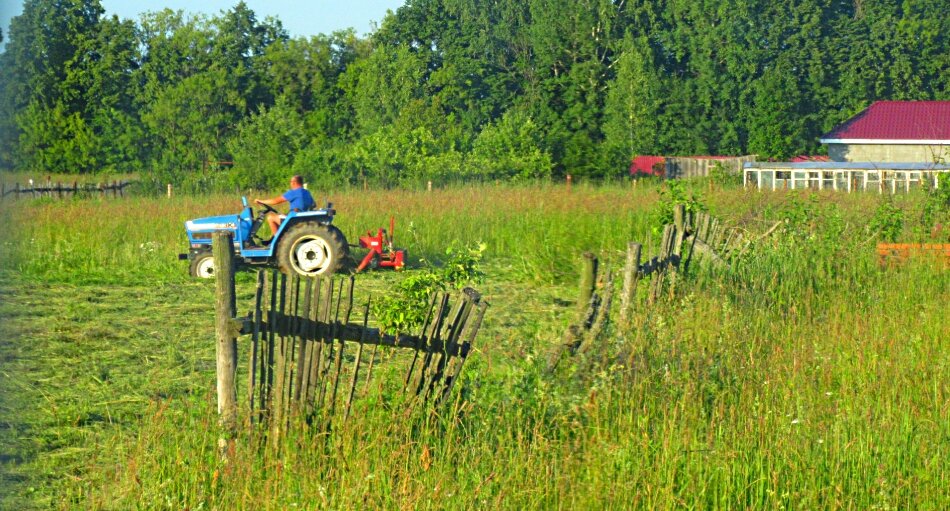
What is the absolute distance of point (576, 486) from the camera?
14.0 feet

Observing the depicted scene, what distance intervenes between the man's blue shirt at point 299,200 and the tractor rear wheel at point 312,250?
296mm

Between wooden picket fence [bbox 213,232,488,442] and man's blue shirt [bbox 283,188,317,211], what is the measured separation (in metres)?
8.16

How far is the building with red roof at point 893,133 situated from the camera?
47.4 meters

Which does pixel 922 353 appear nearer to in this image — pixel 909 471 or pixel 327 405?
pixel 909 471

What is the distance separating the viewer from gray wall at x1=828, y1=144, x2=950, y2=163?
1887 inches

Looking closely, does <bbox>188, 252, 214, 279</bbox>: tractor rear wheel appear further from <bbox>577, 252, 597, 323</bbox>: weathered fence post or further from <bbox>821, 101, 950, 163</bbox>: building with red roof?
<bbox>821, 101, 950, 163</bbox>: building with red roof

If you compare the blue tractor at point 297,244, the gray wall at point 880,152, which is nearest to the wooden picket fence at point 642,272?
the blue tractor at point 297,244

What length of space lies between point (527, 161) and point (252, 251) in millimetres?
29786

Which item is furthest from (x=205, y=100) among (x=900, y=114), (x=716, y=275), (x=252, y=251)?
(x=716, y=275)

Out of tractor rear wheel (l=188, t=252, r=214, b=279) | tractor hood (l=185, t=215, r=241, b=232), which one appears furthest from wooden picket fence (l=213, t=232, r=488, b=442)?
tractor rear wheel (l=188, t=252, r=214, b=279)

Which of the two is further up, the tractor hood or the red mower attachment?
the tractor hood

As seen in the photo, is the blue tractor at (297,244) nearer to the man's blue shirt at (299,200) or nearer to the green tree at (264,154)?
the man's blue shirt at (299,200)

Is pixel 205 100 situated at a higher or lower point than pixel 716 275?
higher

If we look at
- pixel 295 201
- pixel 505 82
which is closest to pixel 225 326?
pixel 295 201
